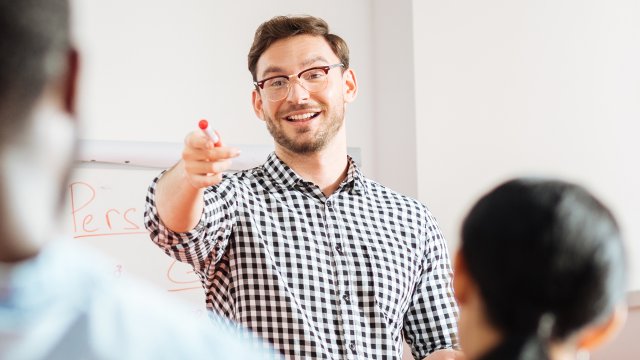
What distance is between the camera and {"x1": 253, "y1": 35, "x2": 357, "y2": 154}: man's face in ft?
3.99

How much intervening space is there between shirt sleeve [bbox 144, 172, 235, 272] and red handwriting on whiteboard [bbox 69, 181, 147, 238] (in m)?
0.57

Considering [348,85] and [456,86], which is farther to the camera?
[456,86]

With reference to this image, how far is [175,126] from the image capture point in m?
1.72

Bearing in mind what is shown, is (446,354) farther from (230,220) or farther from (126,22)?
(126,22)

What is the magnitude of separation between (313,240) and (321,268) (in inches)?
2.2

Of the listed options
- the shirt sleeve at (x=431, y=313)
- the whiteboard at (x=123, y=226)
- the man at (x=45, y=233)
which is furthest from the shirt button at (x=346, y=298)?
the man at (x=45, y=233)

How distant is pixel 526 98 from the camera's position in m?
1.97

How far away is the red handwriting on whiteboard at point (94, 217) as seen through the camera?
159 centimetres

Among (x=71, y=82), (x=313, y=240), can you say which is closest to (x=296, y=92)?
(x=313, y=240)

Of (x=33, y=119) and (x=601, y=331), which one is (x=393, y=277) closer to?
(x=601, y=331)

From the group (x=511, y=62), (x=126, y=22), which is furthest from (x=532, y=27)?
(x=126, y=22)

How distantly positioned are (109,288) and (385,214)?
1049 millimetres

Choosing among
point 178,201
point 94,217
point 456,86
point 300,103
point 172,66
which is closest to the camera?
point 178,201

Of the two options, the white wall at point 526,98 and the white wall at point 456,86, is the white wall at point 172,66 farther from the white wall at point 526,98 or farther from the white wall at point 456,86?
the white wall at point 526,98
